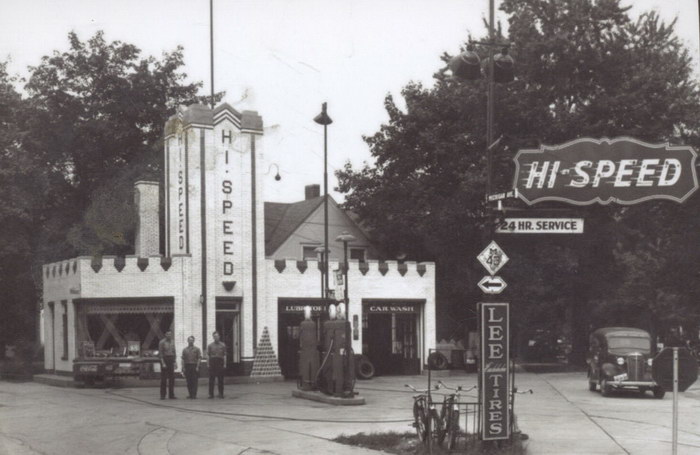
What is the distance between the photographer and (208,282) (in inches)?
1299

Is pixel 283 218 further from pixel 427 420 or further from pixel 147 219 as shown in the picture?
pixel 427 420

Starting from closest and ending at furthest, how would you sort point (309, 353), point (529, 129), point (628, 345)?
point (309, 353) → point (628, 345) → point (529, 129)

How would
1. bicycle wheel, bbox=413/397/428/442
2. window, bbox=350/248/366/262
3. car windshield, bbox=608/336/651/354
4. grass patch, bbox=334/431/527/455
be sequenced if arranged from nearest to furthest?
grass patch, bbox=334/431/527/455 → bicycle wheel, bbox=413/397/428/442 → car windshield, bbox=608/336/651/354 → window, bbox=350/248/366/262

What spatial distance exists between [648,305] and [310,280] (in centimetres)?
2476

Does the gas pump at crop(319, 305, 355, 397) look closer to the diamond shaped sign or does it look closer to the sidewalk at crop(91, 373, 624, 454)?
the sidewalk at crop(91, 373, 624, 454)

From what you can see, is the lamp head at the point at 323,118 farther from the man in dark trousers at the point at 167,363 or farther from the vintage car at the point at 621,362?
the vintage car at the point at 621,362

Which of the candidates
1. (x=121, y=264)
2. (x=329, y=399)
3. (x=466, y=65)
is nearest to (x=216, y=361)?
(x=329, y=399)

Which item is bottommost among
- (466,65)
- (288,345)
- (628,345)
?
(288,345)

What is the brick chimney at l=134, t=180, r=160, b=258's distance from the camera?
36812 millimetres

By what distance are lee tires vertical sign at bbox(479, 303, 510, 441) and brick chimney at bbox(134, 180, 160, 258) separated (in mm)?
24167

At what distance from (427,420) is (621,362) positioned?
15057 millimetres

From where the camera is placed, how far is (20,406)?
24328mm

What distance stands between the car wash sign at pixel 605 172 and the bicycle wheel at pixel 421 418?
366cm

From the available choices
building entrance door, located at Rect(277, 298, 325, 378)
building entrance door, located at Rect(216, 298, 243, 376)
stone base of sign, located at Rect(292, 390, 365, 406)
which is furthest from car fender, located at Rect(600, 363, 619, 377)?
building entrance door, located at Rect(216, 298, 243, 376)
